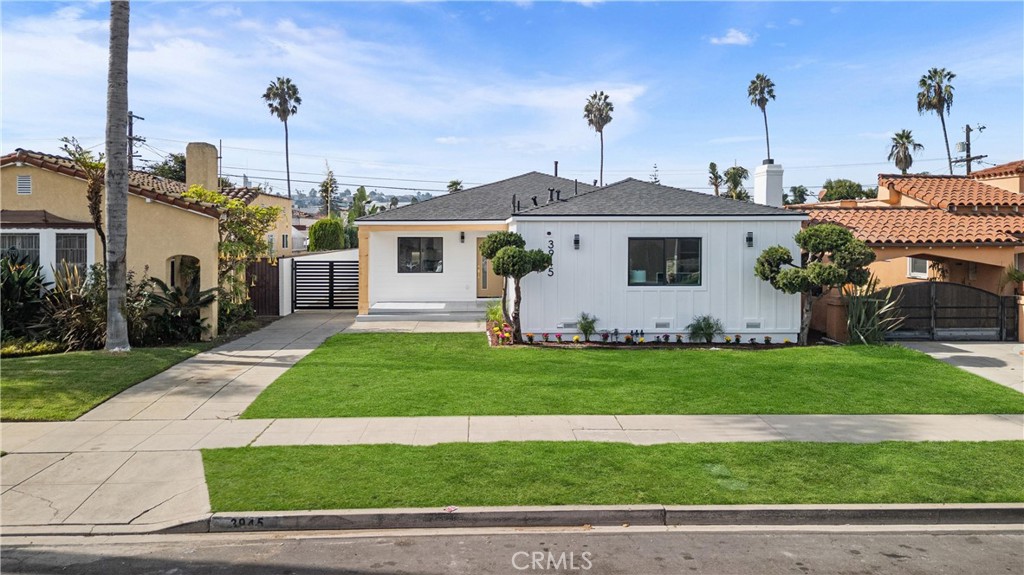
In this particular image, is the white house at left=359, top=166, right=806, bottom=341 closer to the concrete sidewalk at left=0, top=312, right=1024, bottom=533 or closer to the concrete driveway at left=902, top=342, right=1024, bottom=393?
the concrete driveway at left=902, top=342, right=1024, bottom=393

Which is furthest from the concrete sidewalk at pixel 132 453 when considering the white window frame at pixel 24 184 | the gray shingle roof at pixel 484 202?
the gray shingle roof at pixel 484 202

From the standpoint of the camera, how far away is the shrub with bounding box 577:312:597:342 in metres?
16.2

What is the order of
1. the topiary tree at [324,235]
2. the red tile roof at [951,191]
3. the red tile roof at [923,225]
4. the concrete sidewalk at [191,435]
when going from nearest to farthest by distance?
the concrete sidewalk at [191,435] < the red tile roof at [923,225] < the red tile roof at [951,191] < the topiary tree at [324,235]

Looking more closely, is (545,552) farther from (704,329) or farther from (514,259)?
(704,329)

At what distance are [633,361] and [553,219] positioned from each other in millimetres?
3993

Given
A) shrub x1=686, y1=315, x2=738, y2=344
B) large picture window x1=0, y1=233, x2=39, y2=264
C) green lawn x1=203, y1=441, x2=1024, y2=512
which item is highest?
large picture window x1=0, y1=233, x2=39, y2=264

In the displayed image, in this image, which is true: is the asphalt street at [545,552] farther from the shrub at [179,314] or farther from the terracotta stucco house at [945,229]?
the terracotta stucco house at [945,229]

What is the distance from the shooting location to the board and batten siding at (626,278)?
16.4 metres

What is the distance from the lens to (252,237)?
1842 centimetres

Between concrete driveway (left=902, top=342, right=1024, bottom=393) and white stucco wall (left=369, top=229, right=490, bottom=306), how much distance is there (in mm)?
12125

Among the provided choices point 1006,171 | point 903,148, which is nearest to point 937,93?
point 903,148

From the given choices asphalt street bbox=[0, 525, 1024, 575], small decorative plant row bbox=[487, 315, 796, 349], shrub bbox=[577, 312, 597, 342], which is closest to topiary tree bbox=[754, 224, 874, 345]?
small decorative plant row bbox=[487, 315, 796, 349]

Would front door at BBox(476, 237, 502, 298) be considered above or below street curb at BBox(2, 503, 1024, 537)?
above

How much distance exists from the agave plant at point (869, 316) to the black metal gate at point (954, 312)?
0.73 m
